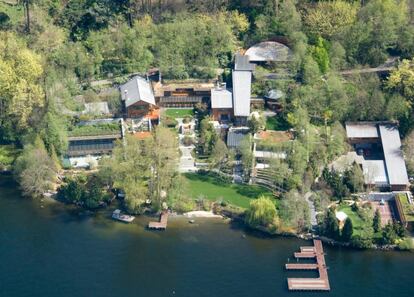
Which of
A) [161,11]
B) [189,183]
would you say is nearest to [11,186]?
[189,183]

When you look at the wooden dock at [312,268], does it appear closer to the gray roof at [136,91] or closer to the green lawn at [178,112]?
the green lawn at [178,112]

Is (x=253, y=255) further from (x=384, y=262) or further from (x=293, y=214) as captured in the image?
(x=384, y=262)

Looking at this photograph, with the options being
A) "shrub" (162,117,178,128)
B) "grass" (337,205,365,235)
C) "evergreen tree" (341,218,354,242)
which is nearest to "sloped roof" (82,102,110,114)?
"shrub" (162,117,178,128)

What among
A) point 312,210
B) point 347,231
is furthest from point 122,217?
point 347,231

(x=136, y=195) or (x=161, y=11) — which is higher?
(x=161, y=11)

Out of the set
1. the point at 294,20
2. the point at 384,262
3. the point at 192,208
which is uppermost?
the point at 294,20

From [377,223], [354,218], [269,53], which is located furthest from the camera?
[269,53]

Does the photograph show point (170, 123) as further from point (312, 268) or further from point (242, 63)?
point (312, 268)
